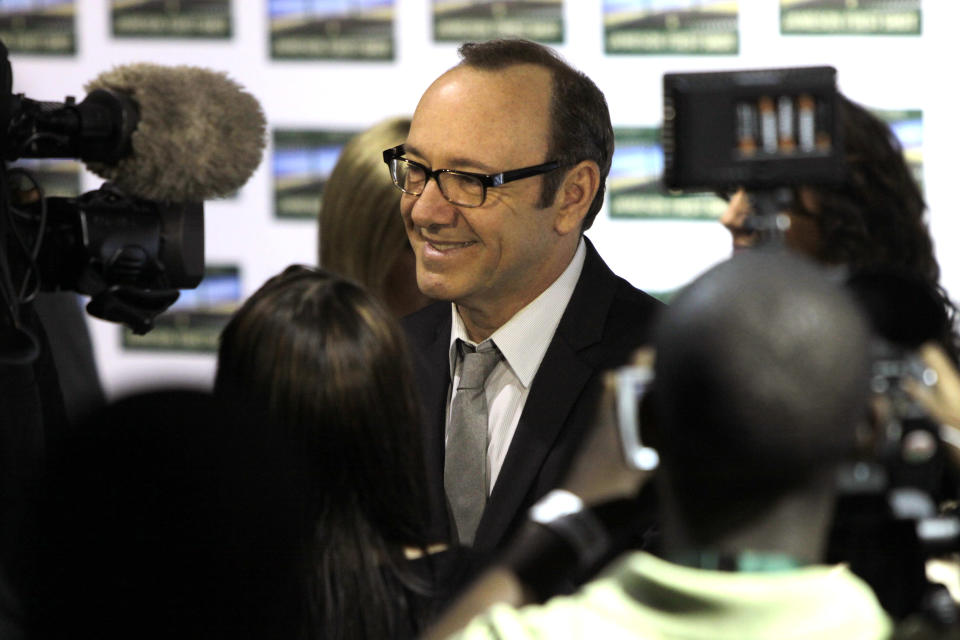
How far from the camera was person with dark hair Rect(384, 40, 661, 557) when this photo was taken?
1843 mm

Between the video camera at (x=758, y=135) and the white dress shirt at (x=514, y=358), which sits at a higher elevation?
the video camera at (x=758, y=135)

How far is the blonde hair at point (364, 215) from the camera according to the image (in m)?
2.50

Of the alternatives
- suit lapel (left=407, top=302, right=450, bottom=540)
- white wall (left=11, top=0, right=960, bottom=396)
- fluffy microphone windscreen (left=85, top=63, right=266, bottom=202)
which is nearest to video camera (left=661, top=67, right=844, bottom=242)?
fluffy microphone windscreen (left=85, top=63, right=266, bottom=202)

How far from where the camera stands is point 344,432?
124 centimetres

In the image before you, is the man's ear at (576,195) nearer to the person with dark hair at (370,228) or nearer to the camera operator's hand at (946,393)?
the person with dark hair at (370,228)

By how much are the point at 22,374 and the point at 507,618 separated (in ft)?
2.64

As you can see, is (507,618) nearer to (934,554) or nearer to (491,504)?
(934,554)

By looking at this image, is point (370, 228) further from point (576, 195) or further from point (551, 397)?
point (551, 397)

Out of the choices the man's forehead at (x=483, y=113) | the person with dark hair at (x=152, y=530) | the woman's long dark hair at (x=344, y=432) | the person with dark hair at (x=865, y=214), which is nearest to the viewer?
the person with dark hair at (x=152, y=530)

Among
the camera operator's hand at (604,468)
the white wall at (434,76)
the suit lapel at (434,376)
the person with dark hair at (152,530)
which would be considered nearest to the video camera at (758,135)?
the camera operator's hand at (604,468)

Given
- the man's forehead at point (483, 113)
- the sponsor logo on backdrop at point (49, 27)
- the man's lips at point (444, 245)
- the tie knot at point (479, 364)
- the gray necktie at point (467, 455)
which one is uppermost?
the sponsor logo on backdrop at point (49, 27)

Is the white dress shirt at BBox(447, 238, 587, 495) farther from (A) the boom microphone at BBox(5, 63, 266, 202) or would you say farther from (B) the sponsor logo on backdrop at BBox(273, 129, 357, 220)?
(B) the sponsor logo on backdrop at BBox(273, 129, 357, 220)

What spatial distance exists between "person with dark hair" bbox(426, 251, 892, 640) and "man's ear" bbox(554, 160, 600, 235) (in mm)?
1325

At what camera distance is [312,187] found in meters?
3.18
